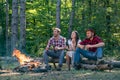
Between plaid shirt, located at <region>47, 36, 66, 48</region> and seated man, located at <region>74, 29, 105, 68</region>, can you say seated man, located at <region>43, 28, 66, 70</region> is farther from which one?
seated man, located at <region>74, 29, 105, 68</region>

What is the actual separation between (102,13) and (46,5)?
8.33m

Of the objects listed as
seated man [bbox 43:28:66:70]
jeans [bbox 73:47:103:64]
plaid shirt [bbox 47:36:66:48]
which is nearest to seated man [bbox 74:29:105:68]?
jeans [bbox 73:47:103:64]

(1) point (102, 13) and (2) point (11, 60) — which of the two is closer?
(2) point (11, 60)

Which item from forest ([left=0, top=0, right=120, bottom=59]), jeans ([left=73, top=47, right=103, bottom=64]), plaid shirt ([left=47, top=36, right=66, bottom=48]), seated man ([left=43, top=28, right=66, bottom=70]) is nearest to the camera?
jeans ([left=73, top=47, right=103, bottom=64])

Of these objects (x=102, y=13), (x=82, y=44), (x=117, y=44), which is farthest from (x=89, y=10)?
(x=82, y=44)

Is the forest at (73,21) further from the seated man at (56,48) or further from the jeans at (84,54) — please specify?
the jeans at (84,54)

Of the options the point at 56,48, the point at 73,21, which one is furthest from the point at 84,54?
the point at 73,21

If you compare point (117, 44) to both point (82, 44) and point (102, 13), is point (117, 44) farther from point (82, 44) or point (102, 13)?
point (82, 44)

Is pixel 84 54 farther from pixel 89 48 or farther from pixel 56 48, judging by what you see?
pixel 56 48

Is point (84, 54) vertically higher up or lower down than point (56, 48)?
lower down

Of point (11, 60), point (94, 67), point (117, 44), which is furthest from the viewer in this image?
point (117, 44)

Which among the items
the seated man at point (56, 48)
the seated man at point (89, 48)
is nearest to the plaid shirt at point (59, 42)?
the seated man at point (56, 48)

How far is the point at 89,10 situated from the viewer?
2731cm

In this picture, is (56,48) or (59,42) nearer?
(56,48)
